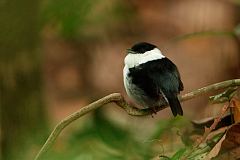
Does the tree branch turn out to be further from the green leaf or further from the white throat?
the white throat

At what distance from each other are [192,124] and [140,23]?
4.05 metres

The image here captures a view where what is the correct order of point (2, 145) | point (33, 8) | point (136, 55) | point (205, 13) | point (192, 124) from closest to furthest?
point (33, 8) < point (192, 124) < point (2, 145) < point (136, 55) < point (205, 13)

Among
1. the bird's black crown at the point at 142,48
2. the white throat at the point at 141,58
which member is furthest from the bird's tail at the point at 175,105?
the bird's black crown at the point at 142,48

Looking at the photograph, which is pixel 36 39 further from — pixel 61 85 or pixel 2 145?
pixel 61 85

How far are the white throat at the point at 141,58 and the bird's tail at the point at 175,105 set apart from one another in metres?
0.33

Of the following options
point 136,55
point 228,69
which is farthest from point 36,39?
point 228,69

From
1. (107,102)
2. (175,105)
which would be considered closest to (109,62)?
(175,105)

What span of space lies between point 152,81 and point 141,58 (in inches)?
9.6

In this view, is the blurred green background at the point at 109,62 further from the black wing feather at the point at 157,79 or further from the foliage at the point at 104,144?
the black wing feather at the point at 157,79

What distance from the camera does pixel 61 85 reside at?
605 centimetres

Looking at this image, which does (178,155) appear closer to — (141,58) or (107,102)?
(107,102)

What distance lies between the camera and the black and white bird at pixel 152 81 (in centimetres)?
281

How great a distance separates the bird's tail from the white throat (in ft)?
1.08

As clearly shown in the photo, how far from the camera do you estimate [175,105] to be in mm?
2635
